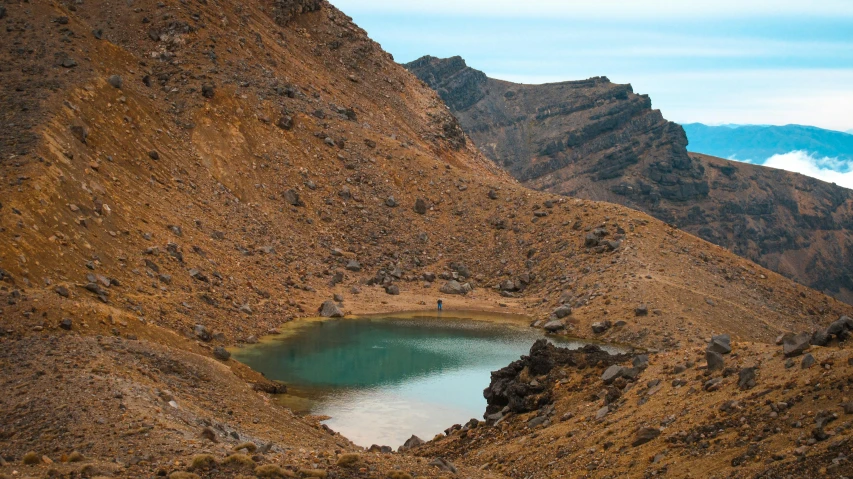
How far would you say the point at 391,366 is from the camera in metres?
51.7

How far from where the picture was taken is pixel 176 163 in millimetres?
70812

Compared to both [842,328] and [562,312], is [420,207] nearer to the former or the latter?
[562,312]

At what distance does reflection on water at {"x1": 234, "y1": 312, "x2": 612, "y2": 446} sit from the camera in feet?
131

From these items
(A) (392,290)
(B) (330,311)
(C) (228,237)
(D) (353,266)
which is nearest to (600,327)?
(A) (392,290)

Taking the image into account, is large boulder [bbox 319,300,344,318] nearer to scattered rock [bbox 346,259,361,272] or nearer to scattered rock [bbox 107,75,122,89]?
scattered rock [bbox 346,259,361,272]

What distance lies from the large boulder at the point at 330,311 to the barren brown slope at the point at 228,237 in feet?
3.14

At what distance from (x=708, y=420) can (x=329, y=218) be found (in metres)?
58.8

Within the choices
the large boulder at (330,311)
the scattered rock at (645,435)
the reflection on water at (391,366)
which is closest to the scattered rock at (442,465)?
the scattered rock at (645,435)

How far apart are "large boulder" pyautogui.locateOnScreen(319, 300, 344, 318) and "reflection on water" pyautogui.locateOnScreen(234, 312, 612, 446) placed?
3.53 feet

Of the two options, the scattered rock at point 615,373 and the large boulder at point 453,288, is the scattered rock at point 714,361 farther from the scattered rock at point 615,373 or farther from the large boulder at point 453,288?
the large boulder at point 453,288

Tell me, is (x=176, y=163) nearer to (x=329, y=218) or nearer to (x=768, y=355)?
(x=329, y=218)

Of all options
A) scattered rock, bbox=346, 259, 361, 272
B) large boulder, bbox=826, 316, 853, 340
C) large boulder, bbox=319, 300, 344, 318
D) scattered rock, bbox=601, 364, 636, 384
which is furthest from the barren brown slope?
large boulder, bbox=826, 316, 853, 340

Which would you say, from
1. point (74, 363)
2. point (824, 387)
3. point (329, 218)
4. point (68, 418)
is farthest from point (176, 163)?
point (824, 387)

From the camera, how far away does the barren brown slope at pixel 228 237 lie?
29.3 metres
